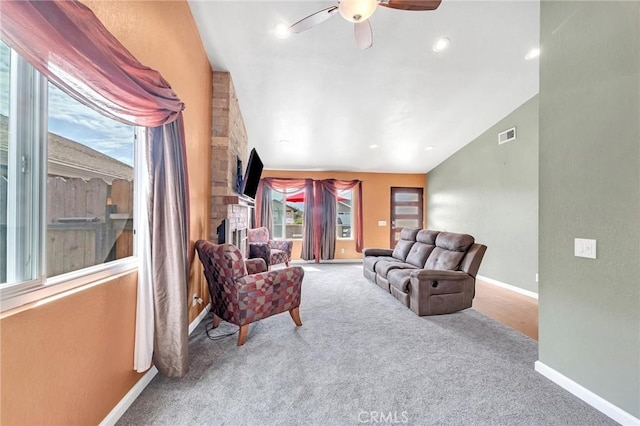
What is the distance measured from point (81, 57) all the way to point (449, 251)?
3.93 m

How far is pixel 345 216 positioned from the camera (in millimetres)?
7238

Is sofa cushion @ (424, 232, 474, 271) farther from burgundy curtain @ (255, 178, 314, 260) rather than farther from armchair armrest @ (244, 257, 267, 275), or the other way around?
burgundy curtain @ (255, 178, 314, 260)

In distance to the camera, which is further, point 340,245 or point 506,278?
point 340,245

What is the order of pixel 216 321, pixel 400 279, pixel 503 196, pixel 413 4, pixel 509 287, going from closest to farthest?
pixel 413 4 → pixel 216 321 → pixel 400 279 → pixel 509 287 → pixel 503 196

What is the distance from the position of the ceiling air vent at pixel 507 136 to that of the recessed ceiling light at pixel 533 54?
1359 millimetres

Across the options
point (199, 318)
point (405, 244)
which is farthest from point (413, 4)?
point (405, 244)

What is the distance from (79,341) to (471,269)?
146 inches

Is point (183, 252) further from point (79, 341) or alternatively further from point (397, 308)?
point (397, 308)

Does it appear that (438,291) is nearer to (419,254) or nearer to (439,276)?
(439,276)

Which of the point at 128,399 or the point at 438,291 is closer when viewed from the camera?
the point at 128,399

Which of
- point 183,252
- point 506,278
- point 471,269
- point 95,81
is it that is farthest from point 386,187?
point 95,81

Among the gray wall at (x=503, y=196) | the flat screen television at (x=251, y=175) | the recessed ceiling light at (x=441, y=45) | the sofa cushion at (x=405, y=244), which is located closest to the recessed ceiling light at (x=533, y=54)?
the gray wall at (x=503, y=196)

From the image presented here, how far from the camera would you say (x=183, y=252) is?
74.7 inches

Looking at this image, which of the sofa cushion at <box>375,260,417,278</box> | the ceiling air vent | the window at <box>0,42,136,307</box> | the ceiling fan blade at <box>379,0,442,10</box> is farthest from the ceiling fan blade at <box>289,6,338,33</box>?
the ceiling air vent
